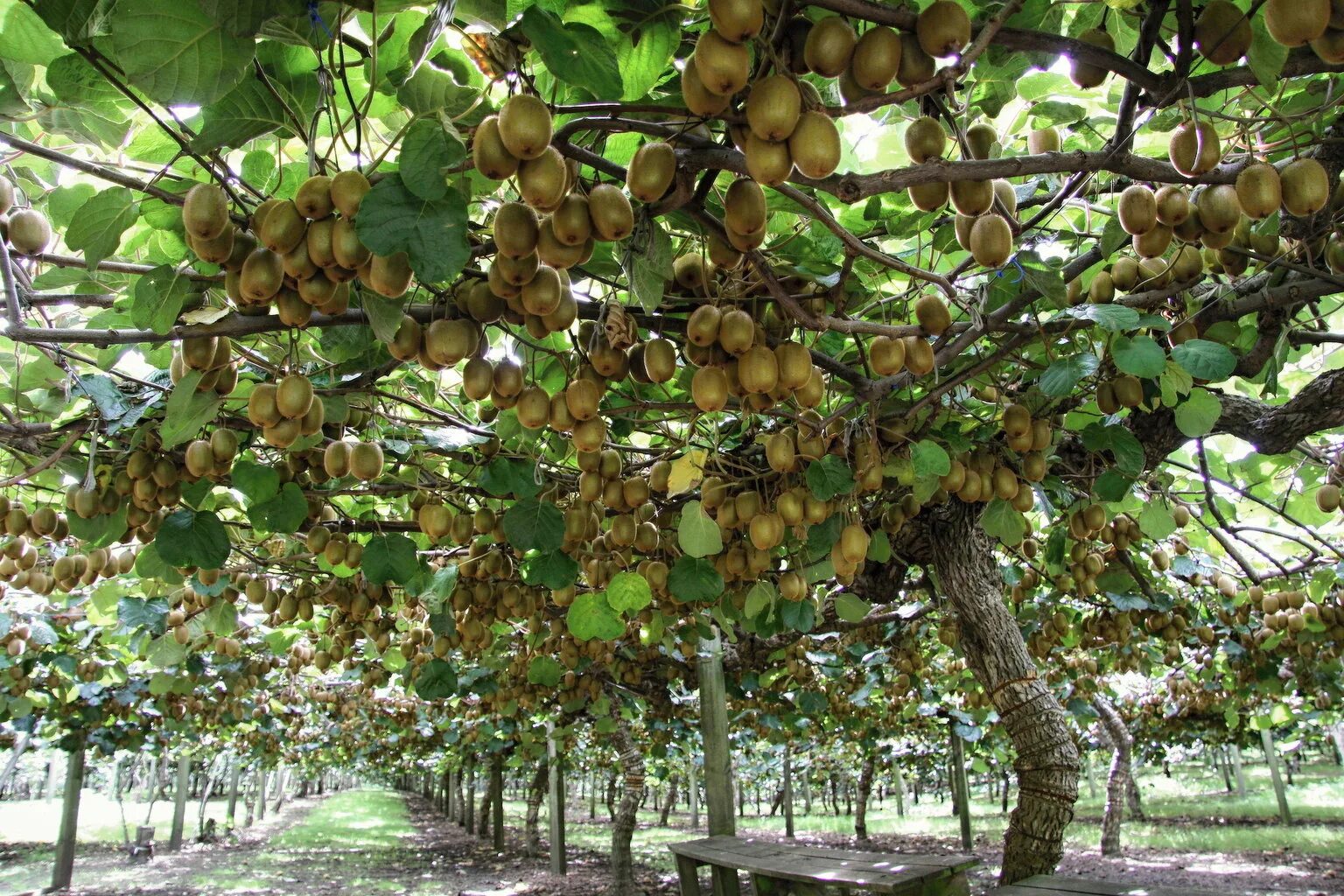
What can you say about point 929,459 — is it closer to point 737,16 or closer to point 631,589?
point 631,589

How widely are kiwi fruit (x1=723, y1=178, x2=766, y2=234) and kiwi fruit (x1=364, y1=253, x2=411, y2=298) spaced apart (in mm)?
461

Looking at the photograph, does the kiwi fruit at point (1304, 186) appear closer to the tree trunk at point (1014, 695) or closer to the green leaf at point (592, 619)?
the tree trunk at point (1014, 695)

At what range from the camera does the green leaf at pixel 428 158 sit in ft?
3.46

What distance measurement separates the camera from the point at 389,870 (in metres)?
15.6

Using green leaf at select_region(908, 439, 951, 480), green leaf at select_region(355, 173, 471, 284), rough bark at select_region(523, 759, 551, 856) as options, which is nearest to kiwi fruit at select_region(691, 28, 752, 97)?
green leaf at select_region(355, 173, 471, 284)

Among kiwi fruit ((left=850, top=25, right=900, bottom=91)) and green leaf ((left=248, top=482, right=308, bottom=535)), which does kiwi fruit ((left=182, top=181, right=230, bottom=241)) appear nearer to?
kiwi fruit ((left=850, top=25, right=900, bottom=91))

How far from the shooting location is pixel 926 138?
114cm

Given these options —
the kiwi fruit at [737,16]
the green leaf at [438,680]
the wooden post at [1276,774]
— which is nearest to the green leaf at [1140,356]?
the kiwi fruit at [737,16]

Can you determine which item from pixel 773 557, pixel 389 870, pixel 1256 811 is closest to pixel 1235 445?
pixel 773 557

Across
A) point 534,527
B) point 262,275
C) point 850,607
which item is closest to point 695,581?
point 534,527

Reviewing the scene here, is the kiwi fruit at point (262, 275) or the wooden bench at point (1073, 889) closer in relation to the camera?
the kiwi fruit at point (262, 275)

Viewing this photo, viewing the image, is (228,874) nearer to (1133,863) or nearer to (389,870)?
(389,870)

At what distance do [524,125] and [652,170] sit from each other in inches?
7.4

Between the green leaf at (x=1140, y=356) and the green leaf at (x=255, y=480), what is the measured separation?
2316 mm
